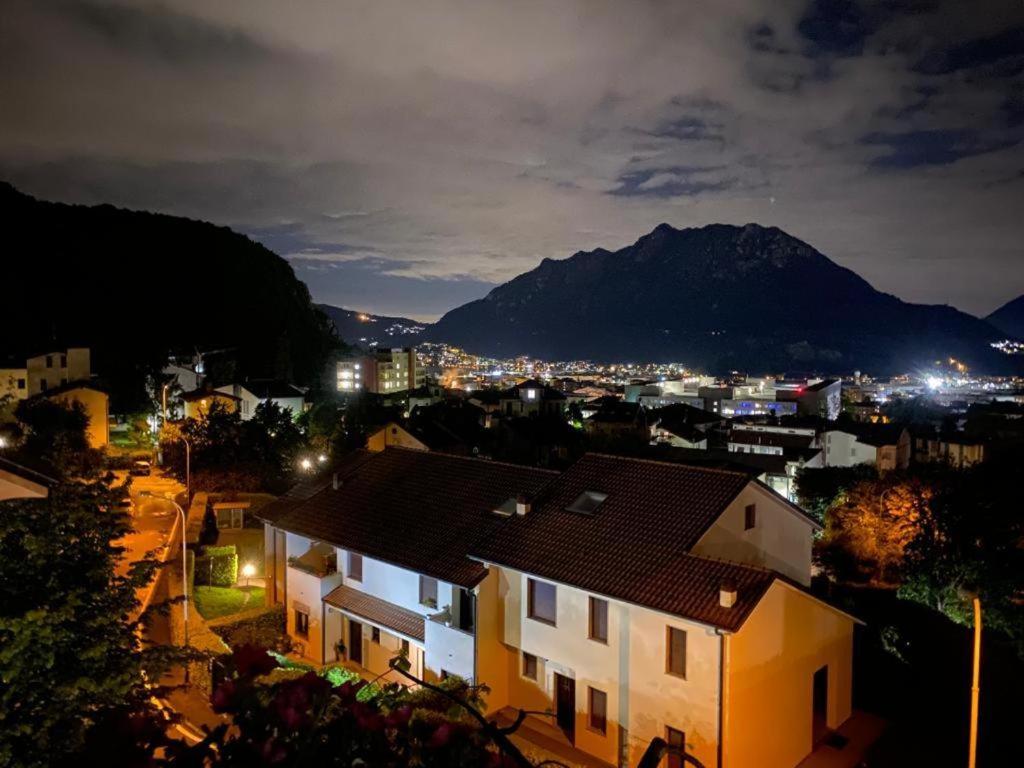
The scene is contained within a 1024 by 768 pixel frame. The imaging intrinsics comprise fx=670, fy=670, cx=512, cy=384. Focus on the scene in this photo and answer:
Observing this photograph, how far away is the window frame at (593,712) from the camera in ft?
49.7

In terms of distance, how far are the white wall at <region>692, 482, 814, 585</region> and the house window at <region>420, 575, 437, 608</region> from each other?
Result: 712cm

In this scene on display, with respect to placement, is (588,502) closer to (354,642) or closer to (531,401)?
(354,642)

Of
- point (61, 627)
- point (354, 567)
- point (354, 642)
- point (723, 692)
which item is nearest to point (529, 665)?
point (723, 692)

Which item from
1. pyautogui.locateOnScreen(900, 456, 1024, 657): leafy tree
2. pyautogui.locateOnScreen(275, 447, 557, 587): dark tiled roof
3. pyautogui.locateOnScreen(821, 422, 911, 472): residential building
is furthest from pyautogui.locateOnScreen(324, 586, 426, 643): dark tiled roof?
pyautogui.locateOnScreen(821, 422, 911, 472): residential building

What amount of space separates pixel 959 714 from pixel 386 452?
731 inches

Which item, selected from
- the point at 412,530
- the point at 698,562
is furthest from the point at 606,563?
the point at 412,530

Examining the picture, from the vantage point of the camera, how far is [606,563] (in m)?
15.6

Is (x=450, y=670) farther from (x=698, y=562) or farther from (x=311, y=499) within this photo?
(x=311, y=499)

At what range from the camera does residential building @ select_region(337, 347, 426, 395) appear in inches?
3895

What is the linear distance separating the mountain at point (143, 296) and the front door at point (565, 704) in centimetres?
5689

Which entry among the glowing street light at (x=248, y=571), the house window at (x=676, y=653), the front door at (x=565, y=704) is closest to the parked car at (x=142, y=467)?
the glowing street light at (x=248, y=571)

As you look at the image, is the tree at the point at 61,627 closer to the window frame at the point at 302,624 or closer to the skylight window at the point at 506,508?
the skylight window at the point at 506,508

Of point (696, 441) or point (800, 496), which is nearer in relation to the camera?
point (800, 496)

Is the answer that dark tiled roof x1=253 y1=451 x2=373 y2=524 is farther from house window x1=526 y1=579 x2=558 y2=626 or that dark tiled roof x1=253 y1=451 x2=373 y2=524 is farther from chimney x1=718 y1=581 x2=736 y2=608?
chimney x1=718 y1=581 x2=736 y2=608
